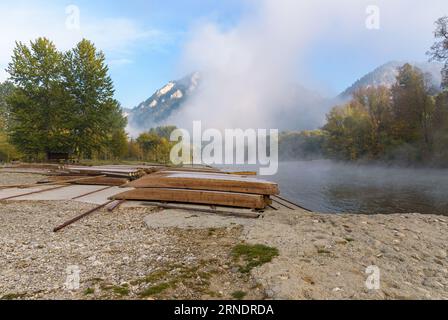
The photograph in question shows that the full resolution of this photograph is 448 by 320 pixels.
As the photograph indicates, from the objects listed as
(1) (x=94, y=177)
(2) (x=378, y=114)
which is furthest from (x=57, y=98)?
(2) (x=378, y=114)

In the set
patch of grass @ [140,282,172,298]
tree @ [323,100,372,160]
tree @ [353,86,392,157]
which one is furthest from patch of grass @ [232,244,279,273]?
tree @ [323,100,372,160]

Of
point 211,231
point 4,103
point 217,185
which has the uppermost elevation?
point 4,103

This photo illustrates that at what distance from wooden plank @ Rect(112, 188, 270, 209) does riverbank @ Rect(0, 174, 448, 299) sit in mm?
1122

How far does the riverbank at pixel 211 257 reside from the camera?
4.03 meters

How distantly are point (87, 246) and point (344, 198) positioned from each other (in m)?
18.5

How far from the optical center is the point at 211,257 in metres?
5.42

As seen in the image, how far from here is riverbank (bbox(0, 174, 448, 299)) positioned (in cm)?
403

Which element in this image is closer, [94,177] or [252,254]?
[252,254]

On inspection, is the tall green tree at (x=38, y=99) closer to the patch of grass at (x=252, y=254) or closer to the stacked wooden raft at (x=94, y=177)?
the stacked wooden raft at (x=94, y=177)

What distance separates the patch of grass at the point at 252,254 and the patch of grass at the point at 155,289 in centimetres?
142

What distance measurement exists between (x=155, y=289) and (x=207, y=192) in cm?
629

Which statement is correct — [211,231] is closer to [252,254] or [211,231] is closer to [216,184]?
[252,254]
